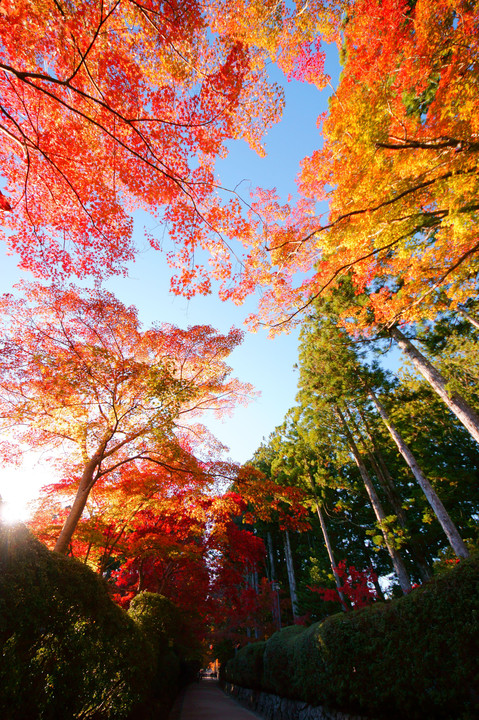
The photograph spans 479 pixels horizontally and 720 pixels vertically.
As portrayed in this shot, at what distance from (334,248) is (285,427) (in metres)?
11.6

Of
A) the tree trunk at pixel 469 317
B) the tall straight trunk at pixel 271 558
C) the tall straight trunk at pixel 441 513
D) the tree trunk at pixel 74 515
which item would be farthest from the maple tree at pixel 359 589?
the tall straight trunk at pixel 271 558

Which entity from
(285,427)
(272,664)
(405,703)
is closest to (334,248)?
(405,703)

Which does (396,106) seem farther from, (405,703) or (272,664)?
(272,664)

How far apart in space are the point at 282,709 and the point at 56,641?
721 cm

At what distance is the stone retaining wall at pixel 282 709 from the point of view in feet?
13.8

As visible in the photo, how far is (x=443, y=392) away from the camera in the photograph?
743 centimetres

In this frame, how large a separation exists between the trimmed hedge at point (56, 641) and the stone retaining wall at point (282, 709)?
2.99m

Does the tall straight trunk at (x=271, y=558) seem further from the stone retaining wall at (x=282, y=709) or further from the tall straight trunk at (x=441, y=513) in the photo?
the tall straight trunk at (x=441, y=513)

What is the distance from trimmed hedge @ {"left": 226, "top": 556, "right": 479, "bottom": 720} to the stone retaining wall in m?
0.10

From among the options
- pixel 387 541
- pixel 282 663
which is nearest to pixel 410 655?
pixel 282 663

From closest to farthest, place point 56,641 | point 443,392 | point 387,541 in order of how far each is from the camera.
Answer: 1. point 56,641
2. point 443,392
3. point 387,541

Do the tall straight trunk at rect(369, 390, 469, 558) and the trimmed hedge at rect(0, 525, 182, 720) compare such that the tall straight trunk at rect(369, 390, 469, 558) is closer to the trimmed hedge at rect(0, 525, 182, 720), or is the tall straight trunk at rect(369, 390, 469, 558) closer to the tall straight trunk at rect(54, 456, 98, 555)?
the trimmed hedge at rect(0, 525, 182, 720)

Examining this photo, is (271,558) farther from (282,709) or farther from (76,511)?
(76,511)

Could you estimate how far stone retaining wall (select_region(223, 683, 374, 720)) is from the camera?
13.8 ft
